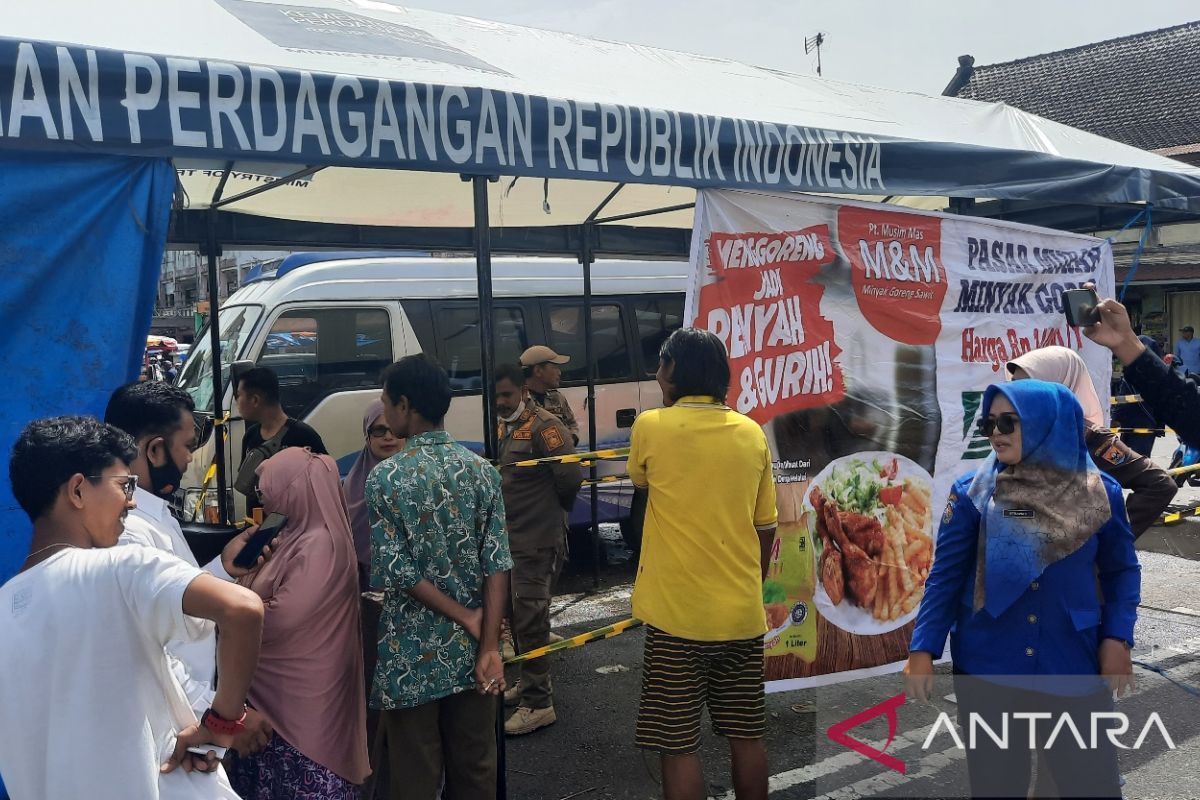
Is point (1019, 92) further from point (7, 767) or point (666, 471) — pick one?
point (7, 767)

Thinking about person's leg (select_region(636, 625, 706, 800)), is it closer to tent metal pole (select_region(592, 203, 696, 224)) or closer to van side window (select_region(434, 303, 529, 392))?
tent metal pole (select_region(592, 203, 696, 224))

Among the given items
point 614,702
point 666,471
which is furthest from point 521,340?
point 666,471

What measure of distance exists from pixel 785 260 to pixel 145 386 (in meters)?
2.68

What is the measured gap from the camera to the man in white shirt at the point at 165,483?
7.72 feet

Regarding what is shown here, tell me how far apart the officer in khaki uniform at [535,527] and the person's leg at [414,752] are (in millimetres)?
1623

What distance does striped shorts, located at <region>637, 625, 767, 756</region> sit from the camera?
122 inches

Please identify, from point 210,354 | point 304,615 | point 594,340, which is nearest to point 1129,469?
point 304,615

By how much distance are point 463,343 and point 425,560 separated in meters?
5.00

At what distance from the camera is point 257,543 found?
9.31 feet

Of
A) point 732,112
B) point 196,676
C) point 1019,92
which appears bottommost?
point 196,676

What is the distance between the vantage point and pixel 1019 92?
2831cm

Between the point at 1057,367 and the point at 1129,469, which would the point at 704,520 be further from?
the point at 1129,469

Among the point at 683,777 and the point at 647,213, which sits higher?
the point at 647,213

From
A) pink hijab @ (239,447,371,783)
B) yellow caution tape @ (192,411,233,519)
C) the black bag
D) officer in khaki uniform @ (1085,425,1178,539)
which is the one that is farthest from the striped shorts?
yellow caution tape @ (192,411,233,519)
